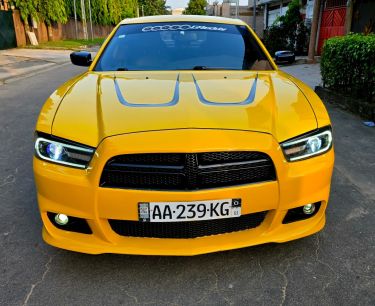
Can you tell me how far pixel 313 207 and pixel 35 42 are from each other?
25498mm

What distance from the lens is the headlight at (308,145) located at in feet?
7.50

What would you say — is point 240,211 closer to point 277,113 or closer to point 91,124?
point 277,113

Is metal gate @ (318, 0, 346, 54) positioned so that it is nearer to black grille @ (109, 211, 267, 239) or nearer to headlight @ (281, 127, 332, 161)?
headlight @ (281, 127, 332, 161)

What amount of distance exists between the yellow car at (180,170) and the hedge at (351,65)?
4.04 metres

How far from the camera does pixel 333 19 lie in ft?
53.2

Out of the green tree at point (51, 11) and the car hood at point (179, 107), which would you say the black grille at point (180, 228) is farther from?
the green tree at point (51, 11)

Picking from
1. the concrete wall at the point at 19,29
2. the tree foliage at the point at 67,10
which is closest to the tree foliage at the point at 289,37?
the concrete wall at the point at 19,29

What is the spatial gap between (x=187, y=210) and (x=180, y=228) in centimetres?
18

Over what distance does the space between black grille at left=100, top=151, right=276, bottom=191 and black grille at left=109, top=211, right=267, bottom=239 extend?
0.25m

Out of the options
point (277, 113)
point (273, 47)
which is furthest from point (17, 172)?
point (273, 47)

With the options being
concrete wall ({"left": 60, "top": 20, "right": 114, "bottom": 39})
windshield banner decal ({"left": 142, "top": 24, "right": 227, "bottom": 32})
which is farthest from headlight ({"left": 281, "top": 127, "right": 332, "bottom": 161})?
concrete wall ({"left": 60, "top": 20, "right": 114, "bottom": 39})

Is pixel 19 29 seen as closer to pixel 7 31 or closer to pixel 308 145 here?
pixel 7 31

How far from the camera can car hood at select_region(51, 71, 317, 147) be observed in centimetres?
224

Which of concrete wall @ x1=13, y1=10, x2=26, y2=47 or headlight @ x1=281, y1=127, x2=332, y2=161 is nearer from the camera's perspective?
headlight @ x1=281, y1=127, x2=332, y2=161
